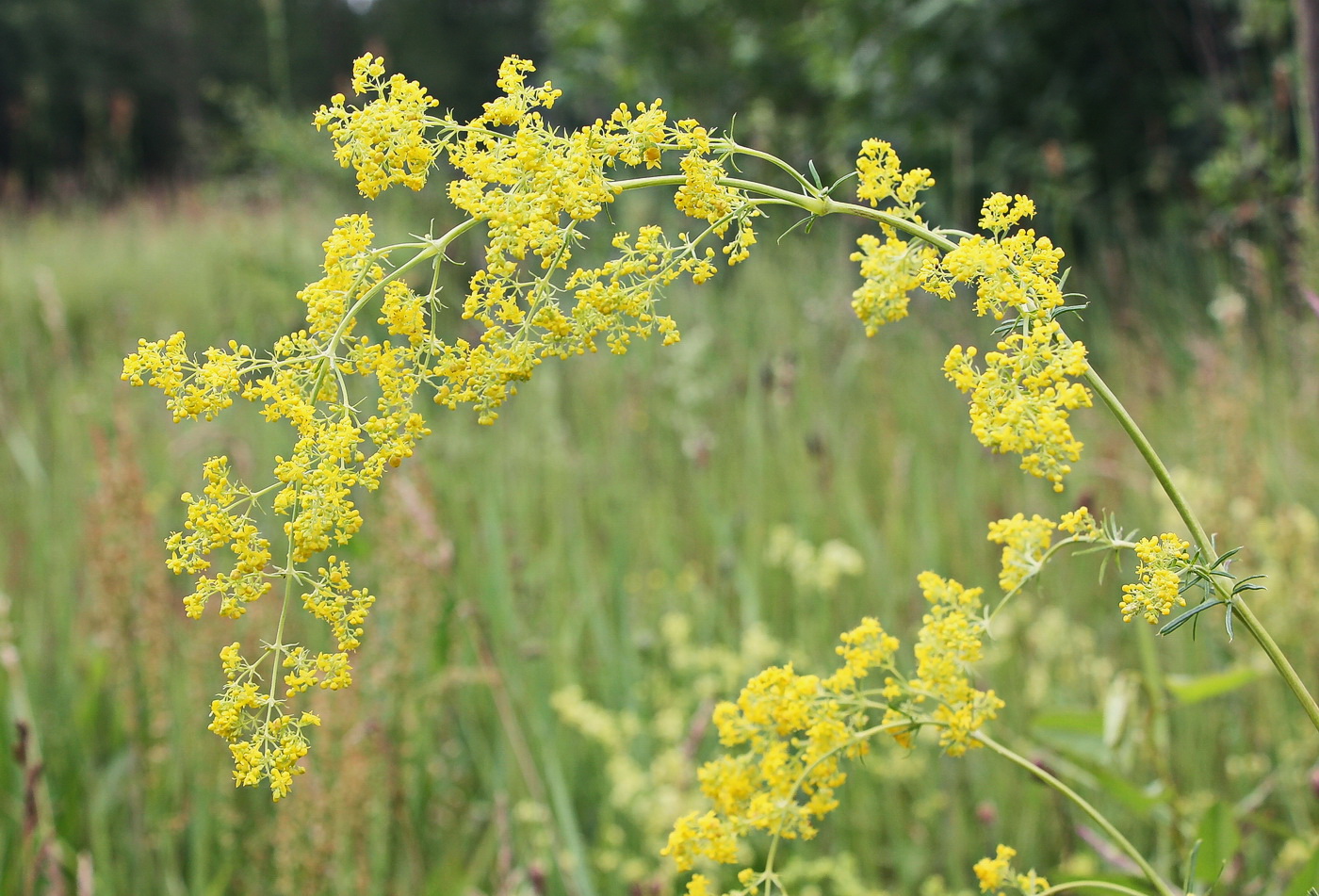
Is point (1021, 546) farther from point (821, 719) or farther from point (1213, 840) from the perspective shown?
point (1213, 840)

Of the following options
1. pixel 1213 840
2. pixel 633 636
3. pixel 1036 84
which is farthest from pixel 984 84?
pixel 1213 840

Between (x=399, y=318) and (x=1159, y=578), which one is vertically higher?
(x=399, y=318)

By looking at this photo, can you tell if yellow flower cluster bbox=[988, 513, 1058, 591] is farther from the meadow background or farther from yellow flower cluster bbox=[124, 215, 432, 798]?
yellow flower cluster bbox=[124, 215, 432, 798]

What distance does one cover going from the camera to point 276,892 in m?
2.04

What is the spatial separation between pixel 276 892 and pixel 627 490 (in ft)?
5.70

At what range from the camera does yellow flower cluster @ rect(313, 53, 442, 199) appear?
88 cm

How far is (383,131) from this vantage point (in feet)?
2.91

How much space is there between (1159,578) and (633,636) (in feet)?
6.53

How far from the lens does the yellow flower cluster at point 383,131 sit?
884 millimetres

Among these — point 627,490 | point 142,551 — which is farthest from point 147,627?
point 627,490

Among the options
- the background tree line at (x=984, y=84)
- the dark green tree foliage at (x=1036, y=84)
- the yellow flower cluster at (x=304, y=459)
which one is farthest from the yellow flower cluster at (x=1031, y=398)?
the dark green tree foliage at (x=1036, y=84)

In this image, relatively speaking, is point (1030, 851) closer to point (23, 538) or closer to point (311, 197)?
point (23, 538)

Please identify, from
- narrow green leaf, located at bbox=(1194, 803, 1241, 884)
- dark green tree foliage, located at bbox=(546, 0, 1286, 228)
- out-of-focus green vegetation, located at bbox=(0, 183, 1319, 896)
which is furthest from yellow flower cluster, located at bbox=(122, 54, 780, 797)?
dark green tree foliage, located at bbox=(546, 0, 1286, 228)

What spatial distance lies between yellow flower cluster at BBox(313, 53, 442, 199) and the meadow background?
68 centimetres
